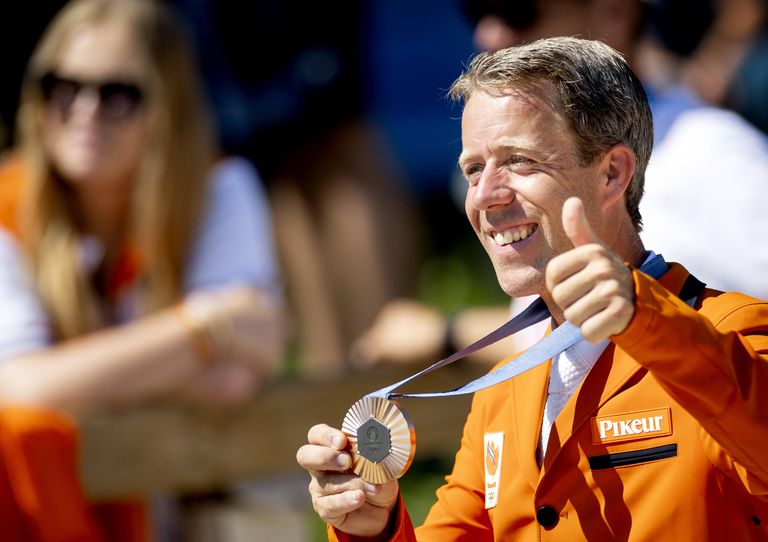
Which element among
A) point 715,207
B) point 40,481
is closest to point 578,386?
point 715,207

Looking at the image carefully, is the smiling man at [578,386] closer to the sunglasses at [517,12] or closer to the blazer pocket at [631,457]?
the blazer pocket at [631,457]

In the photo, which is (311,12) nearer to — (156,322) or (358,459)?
(156,322)

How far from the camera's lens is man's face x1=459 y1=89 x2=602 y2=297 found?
1794mm

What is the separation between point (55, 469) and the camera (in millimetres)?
3678

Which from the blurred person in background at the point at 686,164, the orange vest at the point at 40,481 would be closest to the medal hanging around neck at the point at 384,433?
the blurred person in background at the point at 686,164

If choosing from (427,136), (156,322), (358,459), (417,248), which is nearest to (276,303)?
(156,322)

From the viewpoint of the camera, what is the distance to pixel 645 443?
1.75 m

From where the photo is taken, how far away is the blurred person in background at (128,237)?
13.1ft

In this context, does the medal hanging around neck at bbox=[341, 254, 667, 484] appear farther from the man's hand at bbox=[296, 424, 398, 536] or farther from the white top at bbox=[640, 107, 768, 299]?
the white top at bbox=[640, 107, 768, 299]

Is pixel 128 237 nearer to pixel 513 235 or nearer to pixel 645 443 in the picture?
pixel 513 235

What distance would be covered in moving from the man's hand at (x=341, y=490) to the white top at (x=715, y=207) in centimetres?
107

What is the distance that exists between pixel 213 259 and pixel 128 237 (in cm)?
28

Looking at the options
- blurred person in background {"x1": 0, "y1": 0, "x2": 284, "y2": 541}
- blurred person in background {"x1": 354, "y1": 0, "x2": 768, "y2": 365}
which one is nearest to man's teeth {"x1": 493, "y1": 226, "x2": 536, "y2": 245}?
blurred person in background {"x1": 354, "y1": 0, "x2": 768, "y2": 365}

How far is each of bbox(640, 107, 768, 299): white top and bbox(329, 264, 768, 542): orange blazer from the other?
2.95ft
